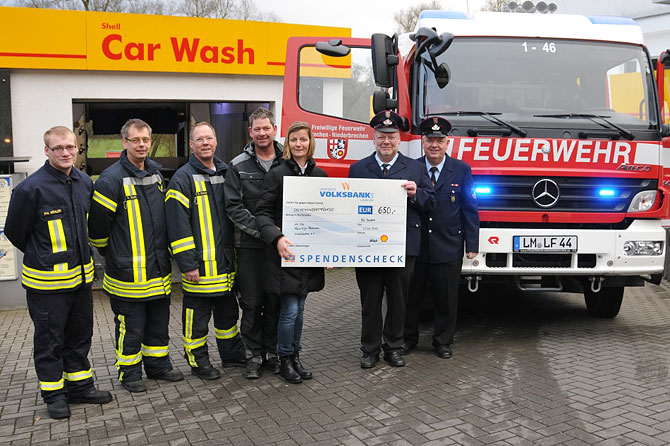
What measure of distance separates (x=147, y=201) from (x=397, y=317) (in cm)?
225

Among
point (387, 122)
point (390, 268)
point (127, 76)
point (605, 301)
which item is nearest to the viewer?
point (387, 122)

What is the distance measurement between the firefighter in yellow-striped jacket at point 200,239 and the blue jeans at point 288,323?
48 cm

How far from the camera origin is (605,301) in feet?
23.9

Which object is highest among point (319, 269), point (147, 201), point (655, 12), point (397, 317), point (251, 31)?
point (655, 12)

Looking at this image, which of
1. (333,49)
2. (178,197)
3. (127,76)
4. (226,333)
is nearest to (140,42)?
(127,76)

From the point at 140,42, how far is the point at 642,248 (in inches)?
364

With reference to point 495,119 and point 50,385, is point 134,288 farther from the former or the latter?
point 495,119

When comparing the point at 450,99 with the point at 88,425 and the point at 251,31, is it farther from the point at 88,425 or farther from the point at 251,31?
the point at 251,31

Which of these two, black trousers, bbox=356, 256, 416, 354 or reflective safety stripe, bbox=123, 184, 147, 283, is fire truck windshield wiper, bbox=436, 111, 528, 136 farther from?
reflective safety stripe, bbox=123, 184, 147, 283

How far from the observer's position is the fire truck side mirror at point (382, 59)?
6.12 metres

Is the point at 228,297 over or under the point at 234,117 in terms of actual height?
under

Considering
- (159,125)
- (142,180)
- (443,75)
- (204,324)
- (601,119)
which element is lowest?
(204,324)

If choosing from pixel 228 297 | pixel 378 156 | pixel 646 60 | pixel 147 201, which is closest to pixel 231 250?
pixel 228 297

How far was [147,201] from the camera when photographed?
5.04 metres
